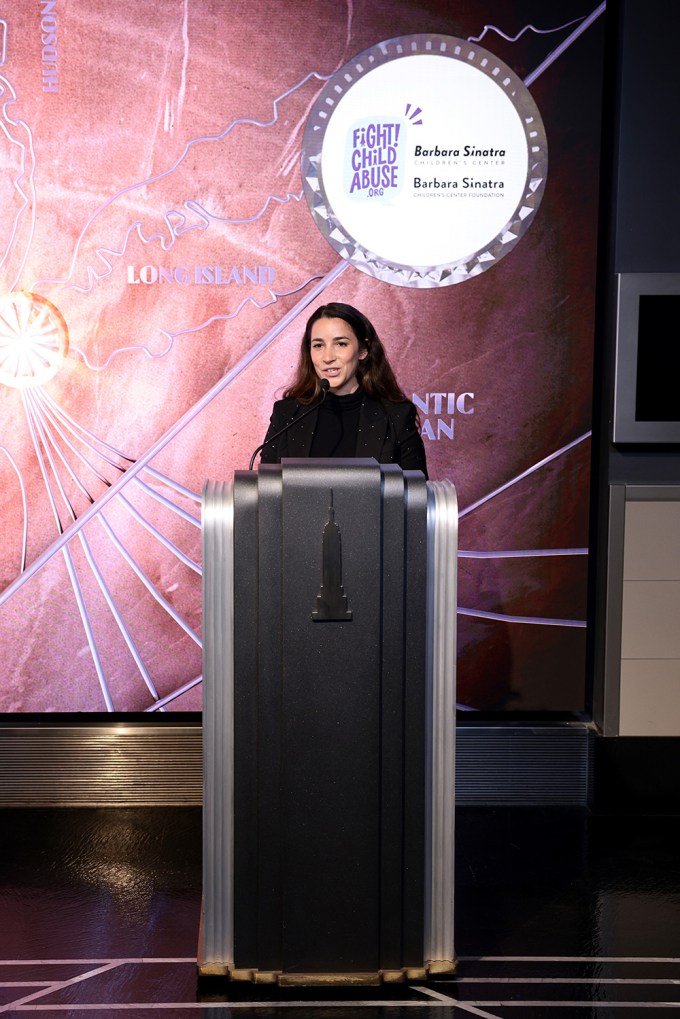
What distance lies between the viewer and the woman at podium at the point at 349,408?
3.08 metres

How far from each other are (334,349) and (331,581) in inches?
39.1

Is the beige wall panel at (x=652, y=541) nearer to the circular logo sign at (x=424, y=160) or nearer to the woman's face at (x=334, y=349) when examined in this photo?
the circular logo sign at (x=424, y=160)

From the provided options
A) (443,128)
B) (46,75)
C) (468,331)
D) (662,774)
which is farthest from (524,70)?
(662,774)

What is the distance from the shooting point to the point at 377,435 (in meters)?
3.07

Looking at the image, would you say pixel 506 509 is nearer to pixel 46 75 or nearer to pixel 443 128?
pixel 443 128

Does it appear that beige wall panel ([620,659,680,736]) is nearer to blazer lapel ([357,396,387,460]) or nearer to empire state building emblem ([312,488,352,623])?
blazer lapel ([357,396,387,460])

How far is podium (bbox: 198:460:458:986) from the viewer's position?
232 cm

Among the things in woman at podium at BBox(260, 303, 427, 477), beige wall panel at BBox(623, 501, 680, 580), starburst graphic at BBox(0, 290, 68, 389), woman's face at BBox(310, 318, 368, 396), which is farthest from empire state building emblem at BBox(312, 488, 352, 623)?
starburst graphic at BBox(0, 290, 68, 389)

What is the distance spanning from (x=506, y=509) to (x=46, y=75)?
2.11 meters

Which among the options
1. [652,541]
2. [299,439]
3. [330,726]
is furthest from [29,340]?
[652,541]

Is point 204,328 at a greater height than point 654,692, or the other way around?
point 204,328

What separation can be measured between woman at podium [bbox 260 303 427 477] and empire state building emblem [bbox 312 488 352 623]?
0.77 m

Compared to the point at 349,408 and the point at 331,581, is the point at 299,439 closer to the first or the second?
the point at 349,408

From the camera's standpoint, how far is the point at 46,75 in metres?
3.52
